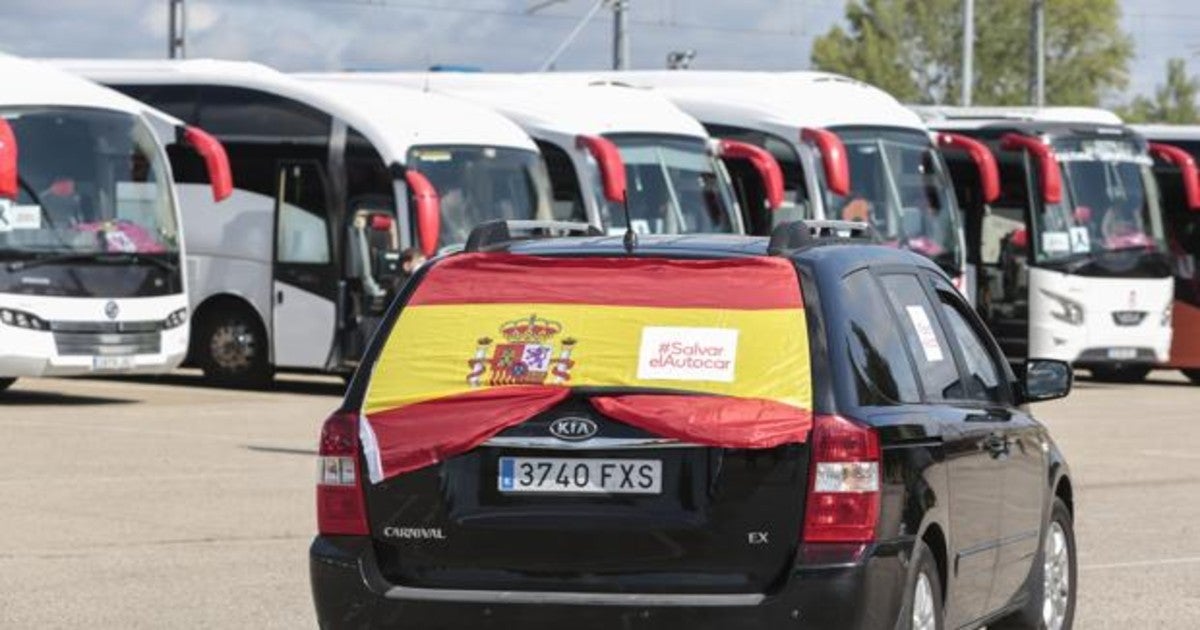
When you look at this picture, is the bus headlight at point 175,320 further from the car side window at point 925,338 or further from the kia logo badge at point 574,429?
the kia logo badge at point 574,429

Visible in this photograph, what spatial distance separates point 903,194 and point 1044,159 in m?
1.64

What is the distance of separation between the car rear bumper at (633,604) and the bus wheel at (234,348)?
69.1 ft

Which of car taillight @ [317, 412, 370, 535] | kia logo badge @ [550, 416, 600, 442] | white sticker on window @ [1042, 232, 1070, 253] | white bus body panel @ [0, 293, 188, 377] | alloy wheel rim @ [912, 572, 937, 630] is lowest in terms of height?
white bus body panel @ [0, 293, 188, 377]

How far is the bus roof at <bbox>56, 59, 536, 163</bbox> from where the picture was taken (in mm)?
29000

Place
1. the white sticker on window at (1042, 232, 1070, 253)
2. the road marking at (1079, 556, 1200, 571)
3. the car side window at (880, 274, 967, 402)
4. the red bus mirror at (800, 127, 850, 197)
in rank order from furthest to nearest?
the white sticker on window at (1042, 232, 1070, 253)
the red bus mirror at (800, 127, 850, 197)
the road marking at (1079, 556, 1200, 571)
the car side window at (880, 274, 967, 402)

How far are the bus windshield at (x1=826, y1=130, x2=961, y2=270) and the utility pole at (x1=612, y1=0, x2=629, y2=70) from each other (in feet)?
88.7

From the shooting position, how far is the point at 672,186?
105ft

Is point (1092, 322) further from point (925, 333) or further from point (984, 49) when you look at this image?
point (984, 49)

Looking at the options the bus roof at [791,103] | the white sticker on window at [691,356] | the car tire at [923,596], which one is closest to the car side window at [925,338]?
the car tire at [923,596]

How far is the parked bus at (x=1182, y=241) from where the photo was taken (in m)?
35.2

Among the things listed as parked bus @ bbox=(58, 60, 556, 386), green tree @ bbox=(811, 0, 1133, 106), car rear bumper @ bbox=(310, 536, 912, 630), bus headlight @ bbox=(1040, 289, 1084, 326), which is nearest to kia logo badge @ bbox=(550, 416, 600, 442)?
car rear bumper @ bbox=(310, 536, 912, 630)

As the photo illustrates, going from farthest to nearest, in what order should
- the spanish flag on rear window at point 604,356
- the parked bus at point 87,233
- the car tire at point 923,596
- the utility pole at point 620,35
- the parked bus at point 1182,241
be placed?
the utility pole at point 620,35 < the parked bus at point 1182,241 < the parked bus at point 87,233 < the car tire at point 923,596 < the spanish flag on rear window at point 604,356

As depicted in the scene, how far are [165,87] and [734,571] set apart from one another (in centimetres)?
2314

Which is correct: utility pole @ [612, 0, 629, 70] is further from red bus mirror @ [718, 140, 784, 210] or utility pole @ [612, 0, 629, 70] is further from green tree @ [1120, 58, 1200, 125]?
green tree @ [1120, 58, 1200, 125]
